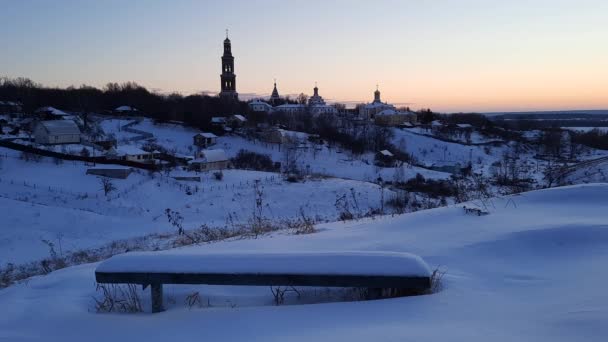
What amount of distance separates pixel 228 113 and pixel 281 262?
7825 cm

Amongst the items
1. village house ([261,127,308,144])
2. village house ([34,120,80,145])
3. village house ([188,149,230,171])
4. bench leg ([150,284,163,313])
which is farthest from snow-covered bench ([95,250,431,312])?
village house ([261,127,308,144])

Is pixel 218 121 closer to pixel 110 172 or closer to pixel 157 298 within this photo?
pixel 110 172

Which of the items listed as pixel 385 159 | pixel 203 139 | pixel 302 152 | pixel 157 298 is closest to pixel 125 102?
pixel 203 139

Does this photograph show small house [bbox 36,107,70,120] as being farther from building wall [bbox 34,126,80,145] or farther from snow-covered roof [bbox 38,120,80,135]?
building wall [bbox 34,126,80,145]

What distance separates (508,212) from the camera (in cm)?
589

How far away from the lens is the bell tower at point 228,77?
9438cm

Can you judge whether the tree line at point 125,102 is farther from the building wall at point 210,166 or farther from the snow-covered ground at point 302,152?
the building wall at point 210,166

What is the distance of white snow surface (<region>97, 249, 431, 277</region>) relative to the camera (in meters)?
3.19

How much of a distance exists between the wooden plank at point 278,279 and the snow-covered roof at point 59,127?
49.8 m

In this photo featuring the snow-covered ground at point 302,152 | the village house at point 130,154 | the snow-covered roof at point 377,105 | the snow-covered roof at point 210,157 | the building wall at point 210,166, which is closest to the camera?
the village house at point 130,154

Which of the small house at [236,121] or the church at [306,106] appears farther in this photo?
the church at [306,106]

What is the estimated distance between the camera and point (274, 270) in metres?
3.22

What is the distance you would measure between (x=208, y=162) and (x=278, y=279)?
40.2 meters

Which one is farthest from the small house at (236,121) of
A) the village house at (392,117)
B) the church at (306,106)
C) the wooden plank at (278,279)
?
the wooden plank at (278,279)
